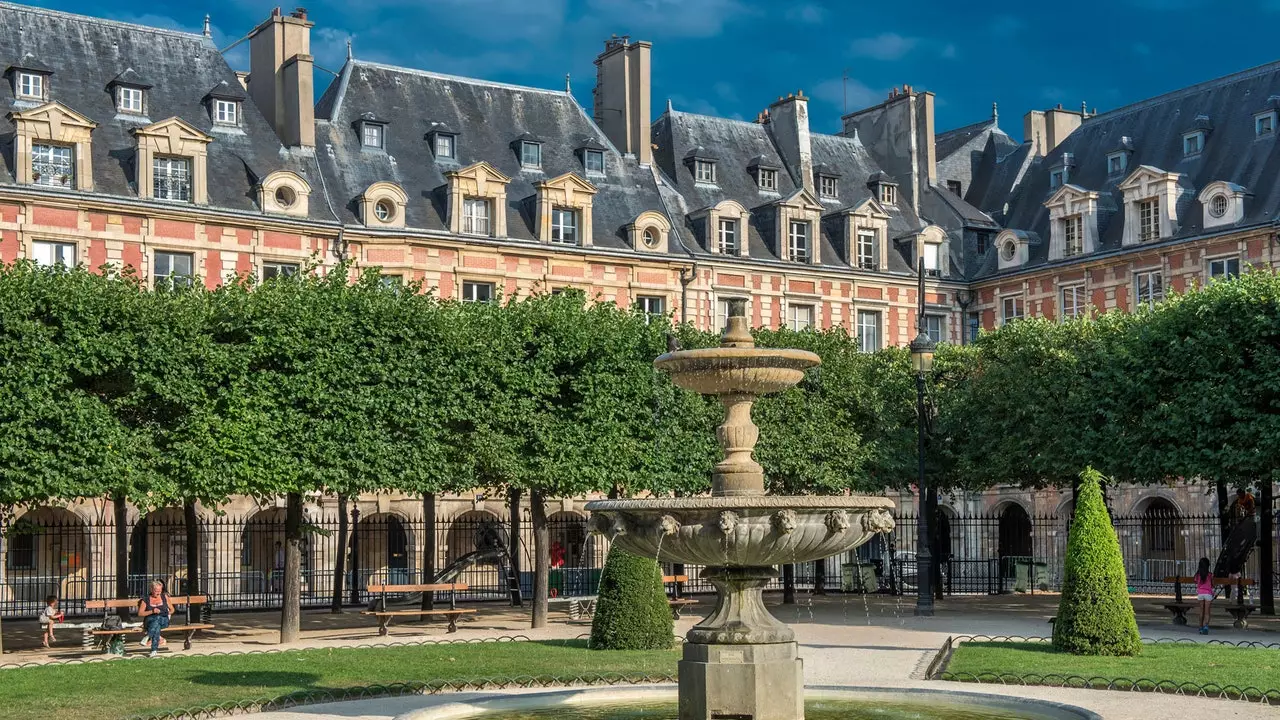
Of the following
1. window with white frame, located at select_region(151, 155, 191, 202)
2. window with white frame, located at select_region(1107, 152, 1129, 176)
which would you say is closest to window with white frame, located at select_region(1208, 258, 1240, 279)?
window with white frame, located at select_region(1107, 152, 1129, 176)

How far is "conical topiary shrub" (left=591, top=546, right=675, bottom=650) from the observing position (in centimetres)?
1916

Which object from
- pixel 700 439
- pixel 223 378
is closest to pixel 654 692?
pixel 223 378

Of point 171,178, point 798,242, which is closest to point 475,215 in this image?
point 171,178

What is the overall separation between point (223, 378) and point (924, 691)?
11.6 meters

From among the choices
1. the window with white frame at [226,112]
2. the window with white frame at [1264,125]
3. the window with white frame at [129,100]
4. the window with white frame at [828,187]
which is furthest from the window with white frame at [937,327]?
the window with white frame at [129,100]

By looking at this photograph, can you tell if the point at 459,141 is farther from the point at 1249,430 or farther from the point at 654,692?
the point at 654,692

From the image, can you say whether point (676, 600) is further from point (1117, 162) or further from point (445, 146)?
point (1117, 162)

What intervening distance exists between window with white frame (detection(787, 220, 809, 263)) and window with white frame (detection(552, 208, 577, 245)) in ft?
20.1

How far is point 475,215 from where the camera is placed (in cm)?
3750

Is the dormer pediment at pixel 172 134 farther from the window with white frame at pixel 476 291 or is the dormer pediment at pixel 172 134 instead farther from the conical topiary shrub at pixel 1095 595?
the conical topiary shrub at pixel 1095 595

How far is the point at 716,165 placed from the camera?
42594mm

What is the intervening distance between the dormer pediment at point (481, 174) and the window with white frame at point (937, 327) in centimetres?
1244

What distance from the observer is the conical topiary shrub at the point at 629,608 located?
19156 mm

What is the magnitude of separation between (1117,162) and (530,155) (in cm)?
1521
